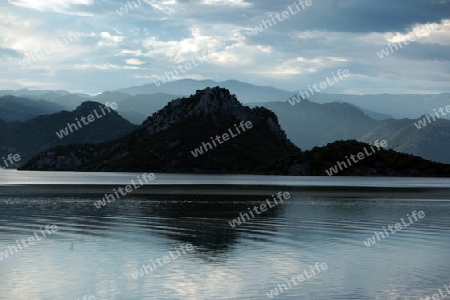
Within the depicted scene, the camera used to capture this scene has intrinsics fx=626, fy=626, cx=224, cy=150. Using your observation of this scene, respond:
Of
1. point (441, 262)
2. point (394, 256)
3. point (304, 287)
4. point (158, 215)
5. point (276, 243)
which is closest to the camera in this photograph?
point (304, 287)

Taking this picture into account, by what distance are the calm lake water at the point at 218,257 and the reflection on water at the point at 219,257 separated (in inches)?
2.5

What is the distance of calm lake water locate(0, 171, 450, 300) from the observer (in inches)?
1425

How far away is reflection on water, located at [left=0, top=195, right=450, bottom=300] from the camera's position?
36.2 m

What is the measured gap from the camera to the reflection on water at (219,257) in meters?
36.2

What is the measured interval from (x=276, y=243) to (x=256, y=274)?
632 inches

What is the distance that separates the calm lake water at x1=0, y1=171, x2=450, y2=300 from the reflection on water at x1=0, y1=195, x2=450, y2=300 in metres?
0.06

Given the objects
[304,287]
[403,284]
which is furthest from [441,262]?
[304,287]

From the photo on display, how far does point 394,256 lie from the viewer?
164 ft

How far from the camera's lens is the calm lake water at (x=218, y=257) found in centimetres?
3619

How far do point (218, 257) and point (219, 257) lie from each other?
3.0 inches

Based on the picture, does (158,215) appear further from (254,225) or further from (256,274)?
(256,274)

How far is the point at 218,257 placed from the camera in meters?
47.9

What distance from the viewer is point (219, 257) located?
47938 millimetres

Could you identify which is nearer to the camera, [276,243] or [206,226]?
[276,243]
